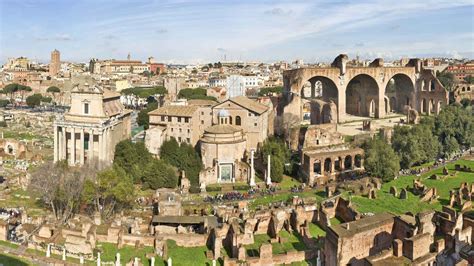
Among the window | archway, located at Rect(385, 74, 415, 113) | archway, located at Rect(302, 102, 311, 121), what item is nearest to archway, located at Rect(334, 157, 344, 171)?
the window

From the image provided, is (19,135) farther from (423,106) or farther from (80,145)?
(423,106)

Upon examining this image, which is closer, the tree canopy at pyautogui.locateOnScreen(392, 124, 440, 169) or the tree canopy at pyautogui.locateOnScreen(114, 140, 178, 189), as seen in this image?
the tree canopy at pyautogui.locateOnScreen(114, 140, 178, 189)

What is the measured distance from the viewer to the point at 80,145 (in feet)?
→ 133

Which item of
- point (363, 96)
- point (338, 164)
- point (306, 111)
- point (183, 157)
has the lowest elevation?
point (338, 164)

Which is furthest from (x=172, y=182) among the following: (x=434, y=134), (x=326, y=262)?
(x=434, y=134)

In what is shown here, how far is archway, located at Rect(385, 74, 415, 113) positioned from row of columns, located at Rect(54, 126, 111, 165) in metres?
39.5

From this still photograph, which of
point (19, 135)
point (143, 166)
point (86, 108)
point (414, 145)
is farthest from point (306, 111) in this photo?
point (19, 135)

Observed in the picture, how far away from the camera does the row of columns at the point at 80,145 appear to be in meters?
39.6

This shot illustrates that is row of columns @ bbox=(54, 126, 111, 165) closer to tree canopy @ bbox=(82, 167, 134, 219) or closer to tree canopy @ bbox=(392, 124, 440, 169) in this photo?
tree canopy @ bbox=(82, 167, 134, 219)

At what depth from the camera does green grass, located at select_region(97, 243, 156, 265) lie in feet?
78.6

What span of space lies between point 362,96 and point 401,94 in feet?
19.9

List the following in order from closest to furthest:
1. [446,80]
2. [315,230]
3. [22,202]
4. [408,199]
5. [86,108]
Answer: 1. [315,230]
2. [408,199]
3. [22,202]
4. [86,108]
5. [446,80]

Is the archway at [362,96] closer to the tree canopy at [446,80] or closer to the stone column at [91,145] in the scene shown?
the tree canopy at [446,80]

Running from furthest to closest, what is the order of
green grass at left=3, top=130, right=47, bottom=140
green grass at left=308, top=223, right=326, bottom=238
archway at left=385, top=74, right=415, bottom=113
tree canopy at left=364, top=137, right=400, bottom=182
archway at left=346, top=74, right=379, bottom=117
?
archway at left=385, top=74, right=415, bottom=113, archway at left=346, top=74, right=379, bottom=117, green grass at left=3, top=130, right=47, bottom=140, tree canopy at left=364, top=137, right=400, bottom=182, green grass at left=308, top=223, right=326, bottom=238
